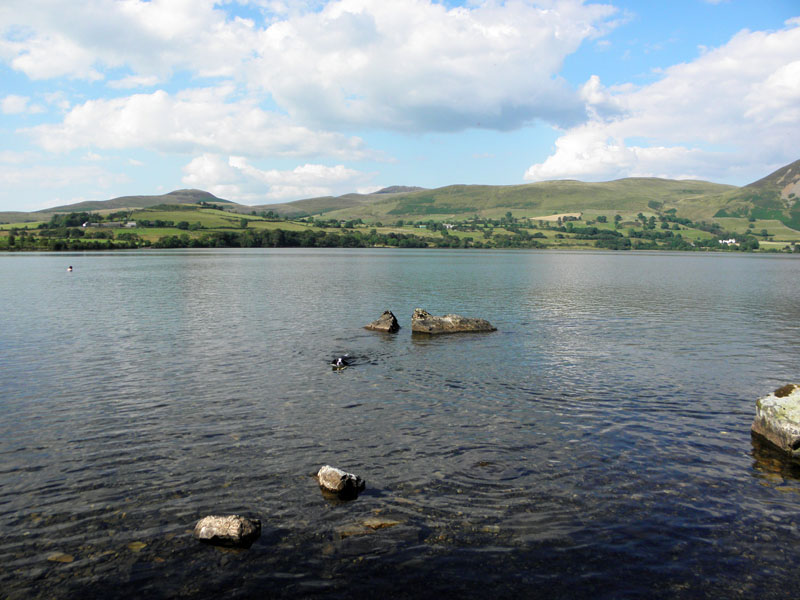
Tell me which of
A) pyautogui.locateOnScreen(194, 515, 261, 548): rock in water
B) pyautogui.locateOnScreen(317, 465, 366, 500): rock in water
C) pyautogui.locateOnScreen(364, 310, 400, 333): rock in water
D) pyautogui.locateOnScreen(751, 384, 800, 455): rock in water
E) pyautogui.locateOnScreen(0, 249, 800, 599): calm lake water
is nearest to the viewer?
pyautogui.locateOnScreen(0, 249, 800, 599): calm lake water

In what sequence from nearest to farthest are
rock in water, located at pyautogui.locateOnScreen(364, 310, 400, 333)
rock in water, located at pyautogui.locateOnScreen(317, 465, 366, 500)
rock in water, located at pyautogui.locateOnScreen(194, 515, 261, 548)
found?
rock in water, located at pyautogui.locateOnScreen(194, 515, 261, 548) → rock in water, located at pyautogui.locateOnScreen(317, 465, 366, 500) → rock in water, located at pyautogui.locateOnScreen(364, 310, 400, 333)

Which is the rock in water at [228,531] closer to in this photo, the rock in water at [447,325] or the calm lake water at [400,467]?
the calm lake water at [400,467]

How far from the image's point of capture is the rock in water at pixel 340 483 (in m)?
12.8

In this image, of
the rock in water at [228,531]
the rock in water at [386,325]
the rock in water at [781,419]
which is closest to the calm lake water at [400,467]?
the rock in water at [228,531]

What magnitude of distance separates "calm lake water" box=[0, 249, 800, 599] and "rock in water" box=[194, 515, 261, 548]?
9.1 inches

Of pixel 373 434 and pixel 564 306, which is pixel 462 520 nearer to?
pixel 373 434

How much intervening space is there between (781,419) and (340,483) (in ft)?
45.8

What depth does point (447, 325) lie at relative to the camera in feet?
123

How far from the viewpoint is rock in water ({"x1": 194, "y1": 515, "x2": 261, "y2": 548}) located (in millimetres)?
10805

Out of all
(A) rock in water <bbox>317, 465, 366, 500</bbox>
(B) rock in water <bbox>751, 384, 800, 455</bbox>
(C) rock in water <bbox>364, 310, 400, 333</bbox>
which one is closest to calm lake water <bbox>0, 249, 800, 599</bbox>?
(A) rock in water <bbox>317, 465, 366, 500</bbox>

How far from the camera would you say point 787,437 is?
618 inches

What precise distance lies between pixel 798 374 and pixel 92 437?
3124 cm

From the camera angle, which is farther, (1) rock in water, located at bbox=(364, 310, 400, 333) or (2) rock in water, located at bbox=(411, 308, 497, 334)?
(1) rock in water, located at bbox=(364, 310, 400, 333)

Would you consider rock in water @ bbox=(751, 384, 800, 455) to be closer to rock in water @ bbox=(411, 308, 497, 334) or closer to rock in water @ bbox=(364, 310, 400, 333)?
rock in water @ bbox=(411, 308, 497, 334)
